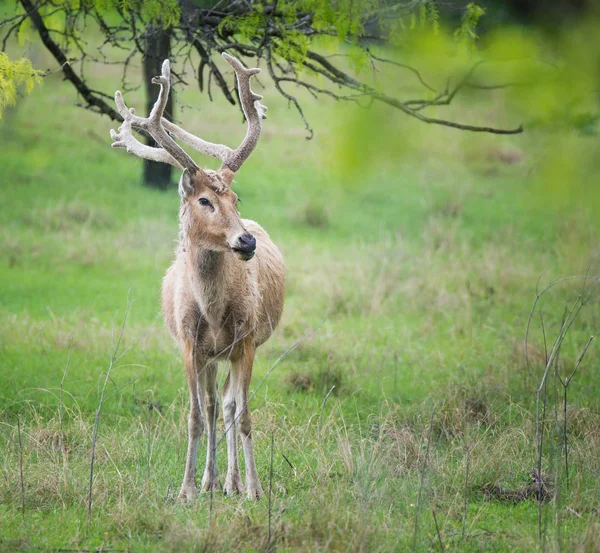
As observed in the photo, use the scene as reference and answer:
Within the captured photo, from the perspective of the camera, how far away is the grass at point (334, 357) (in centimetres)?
484

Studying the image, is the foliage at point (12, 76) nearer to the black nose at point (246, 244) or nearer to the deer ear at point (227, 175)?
the deer ear at point (227, 175)

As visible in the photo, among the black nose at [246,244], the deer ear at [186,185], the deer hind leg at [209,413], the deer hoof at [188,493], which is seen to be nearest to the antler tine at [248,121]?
the deer ear at [186,185]

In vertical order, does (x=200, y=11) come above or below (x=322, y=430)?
above

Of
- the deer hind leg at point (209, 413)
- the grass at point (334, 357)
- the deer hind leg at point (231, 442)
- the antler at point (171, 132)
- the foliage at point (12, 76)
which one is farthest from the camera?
the deer hind leg at point (231, 442)

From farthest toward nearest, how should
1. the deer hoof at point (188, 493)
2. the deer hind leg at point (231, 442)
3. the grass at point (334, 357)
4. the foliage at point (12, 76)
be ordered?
the deer hind leg at point (231, 442) → the deer hoof at point (188, 493) → the foliage at point (12, 76) → the grass at point (334, 357)

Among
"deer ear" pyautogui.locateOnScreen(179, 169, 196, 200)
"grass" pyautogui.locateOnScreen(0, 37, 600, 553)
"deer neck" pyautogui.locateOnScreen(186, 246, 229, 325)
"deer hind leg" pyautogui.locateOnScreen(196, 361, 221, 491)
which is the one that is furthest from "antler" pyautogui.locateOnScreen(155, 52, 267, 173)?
"grass" pyautogui.locateOnScreen(0, 37, 600, 553)

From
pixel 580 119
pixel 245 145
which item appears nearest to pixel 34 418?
pixel 245 145

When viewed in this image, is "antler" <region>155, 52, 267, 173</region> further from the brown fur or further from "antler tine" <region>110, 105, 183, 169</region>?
"antler tine" <region>110, 105, 183, 169</region>

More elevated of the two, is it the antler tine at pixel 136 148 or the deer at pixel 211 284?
the antler tine at pixel 136 148

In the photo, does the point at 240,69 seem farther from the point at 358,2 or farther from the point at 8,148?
the point at 8,148

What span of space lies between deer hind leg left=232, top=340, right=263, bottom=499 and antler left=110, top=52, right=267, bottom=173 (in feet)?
4.66

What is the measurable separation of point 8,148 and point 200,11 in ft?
43.0

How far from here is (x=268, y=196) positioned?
17.2 meters

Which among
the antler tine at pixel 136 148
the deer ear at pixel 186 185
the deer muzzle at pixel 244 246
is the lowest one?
the deer muzzle at pixel 244 246
